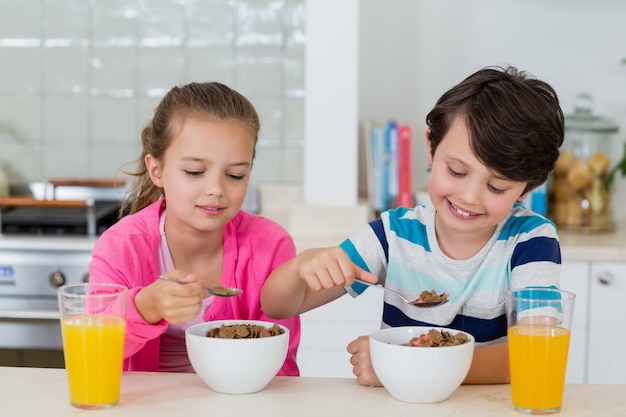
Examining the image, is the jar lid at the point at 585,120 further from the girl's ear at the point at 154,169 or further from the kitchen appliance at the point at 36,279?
the girl's ear at the point at 154,169

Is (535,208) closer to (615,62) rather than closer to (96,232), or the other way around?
(615,62)

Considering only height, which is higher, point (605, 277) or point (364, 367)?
point (364, 367)

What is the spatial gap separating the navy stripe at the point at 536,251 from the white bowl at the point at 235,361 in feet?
1.51

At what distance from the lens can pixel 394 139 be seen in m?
2.68

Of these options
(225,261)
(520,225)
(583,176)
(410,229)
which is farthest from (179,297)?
(583,176)

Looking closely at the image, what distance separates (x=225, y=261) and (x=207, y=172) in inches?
7.2

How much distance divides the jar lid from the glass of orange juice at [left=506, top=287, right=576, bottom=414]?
1792mm

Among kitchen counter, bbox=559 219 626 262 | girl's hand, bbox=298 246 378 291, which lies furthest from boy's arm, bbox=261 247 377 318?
kitchen counter, bbox=559 219 626 262

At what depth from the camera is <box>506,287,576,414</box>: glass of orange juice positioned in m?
1.05

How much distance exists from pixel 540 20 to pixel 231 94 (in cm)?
174

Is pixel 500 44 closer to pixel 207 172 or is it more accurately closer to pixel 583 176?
pixel 583 176

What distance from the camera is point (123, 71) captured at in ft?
10.1

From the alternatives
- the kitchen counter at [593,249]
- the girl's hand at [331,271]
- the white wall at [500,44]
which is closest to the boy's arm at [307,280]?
the girl's hand at [331,271]

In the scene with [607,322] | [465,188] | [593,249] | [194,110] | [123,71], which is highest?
[123,71]
